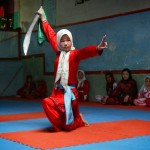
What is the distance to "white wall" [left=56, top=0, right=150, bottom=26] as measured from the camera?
28.9 ft

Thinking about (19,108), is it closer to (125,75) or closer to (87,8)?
(125,75)

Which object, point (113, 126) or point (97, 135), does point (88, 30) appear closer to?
point (113, 126)

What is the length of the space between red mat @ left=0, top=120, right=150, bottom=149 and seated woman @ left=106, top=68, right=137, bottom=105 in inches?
136

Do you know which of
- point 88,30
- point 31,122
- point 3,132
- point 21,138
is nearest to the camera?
point 21,138

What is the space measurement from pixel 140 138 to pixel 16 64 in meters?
9.10

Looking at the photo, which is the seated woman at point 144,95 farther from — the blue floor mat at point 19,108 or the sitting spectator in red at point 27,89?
the sitting spectator in red at point 27,89

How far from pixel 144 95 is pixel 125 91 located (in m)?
0.58

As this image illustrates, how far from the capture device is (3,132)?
4.46m

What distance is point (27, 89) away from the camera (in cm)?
1184

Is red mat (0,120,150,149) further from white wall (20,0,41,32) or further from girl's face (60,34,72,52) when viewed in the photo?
white wall (20,0,41,32)

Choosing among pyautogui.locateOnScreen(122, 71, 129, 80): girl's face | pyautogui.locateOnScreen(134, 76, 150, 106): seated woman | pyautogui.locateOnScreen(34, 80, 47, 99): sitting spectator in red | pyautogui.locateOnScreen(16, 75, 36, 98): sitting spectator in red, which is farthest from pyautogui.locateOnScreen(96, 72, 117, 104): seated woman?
pyautogui.locateOnScreen(16, 75, 36, 98): sitting spectator in red

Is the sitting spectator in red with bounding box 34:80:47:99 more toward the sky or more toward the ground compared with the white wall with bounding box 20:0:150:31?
more toward the ground

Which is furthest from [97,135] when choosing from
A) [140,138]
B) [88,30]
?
[88,30]

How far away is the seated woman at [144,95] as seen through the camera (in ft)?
26.4
